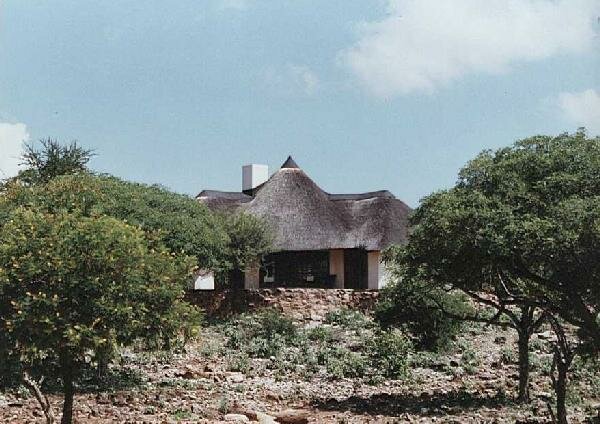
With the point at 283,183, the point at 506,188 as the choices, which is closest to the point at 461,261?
the point at 506,188

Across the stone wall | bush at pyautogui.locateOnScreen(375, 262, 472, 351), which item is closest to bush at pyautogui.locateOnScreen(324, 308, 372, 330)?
the stone wall

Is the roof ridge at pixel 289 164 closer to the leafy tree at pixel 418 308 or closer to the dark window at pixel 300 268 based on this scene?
the dark window at pixel 300 268

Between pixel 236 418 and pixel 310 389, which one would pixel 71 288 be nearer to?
pixel 236 418

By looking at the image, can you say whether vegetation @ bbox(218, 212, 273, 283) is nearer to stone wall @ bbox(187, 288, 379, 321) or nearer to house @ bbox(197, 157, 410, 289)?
stone wall @ bbox(187, 288, 379, 321)

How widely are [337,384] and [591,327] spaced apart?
27.1ft

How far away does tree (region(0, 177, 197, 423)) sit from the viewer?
501 inches

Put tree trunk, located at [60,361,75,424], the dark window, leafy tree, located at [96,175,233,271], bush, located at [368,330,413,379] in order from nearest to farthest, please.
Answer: tree trunk, located at [60,361,75,424] → bush, located at [368,330,413,379] → leafy tree, located at [96,175,233,271] → the dark window

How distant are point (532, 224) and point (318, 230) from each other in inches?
853

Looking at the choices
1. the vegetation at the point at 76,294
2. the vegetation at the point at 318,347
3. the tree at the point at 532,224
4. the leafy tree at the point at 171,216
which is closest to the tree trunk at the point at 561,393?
the tree at the point at 532,224

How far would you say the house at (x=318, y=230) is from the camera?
3479 centimetres

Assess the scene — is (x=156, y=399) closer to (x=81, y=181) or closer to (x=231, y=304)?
(x=81, y=181)

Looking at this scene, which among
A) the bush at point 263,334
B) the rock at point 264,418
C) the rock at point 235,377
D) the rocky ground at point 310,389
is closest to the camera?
the rock at point 264,418

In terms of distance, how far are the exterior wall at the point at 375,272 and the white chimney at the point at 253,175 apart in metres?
9.00

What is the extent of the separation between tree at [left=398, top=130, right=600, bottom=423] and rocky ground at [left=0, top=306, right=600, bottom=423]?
9.15ft
